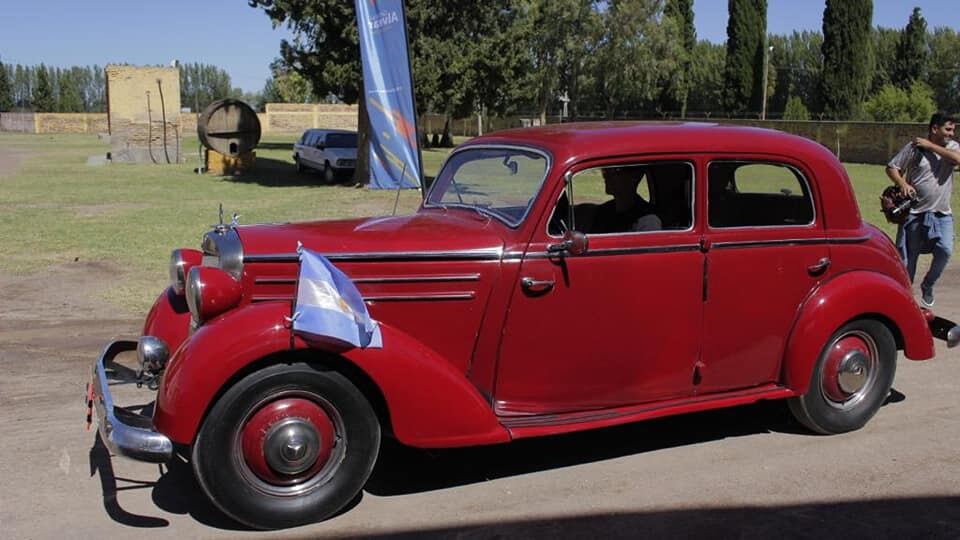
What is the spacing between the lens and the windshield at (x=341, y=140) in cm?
2512

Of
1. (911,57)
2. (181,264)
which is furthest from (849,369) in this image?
(911,57)

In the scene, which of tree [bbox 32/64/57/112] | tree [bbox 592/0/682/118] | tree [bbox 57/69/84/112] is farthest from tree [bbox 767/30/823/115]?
tree [bbox 57/69/84/112]

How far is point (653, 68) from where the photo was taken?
1928 inches

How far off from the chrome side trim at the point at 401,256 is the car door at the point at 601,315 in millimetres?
195

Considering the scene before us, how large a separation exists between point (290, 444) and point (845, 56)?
43.9 metres

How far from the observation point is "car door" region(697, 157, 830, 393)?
4.54 meters

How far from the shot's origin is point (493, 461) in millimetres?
4637

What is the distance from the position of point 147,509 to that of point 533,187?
2.42 m

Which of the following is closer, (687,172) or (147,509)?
(147,509)

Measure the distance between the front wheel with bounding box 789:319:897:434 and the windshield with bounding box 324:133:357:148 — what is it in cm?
2141

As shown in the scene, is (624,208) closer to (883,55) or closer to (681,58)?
(681,58)

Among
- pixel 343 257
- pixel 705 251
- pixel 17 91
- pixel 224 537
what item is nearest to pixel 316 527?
pixel 224 537

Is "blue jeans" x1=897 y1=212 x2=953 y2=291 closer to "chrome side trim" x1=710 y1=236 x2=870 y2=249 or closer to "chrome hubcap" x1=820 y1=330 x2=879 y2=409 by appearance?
"chrome hubcap" x1=820 y1=330 x2=879 y2=409

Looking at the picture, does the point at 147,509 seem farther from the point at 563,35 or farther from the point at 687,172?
the point at 563,35
